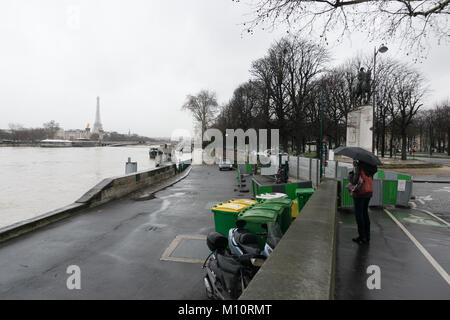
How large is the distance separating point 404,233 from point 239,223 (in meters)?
4.91

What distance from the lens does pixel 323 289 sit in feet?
8.11

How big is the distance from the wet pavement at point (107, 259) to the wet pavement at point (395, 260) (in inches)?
89.7

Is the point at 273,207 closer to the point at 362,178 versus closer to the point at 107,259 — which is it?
the point at 362,178

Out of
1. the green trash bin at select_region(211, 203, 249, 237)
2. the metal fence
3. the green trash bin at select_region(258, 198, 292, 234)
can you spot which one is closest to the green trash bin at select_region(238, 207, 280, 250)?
the green trash bin at select_region(211, 203, 249, 237)

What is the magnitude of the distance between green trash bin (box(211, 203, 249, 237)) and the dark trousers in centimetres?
222

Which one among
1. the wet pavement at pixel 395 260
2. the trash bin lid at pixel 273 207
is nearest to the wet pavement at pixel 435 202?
the wet pavement at pixel 395 260

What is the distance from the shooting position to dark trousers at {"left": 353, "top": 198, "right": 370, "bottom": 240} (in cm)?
562

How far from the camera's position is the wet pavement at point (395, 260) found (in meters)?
3.93

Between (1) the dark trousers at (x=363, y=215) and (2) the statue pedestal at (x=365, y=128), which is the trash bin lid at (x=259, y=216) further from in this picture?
(2) the statue pedestal at (x=365, y=128)

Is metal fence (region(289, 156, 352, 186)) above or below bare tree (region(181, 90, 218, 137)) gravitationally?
below

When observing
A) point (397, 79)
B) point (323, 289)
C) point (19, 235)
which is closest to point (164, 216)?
point (19, 235)

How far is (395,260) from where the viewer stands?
16.9ft

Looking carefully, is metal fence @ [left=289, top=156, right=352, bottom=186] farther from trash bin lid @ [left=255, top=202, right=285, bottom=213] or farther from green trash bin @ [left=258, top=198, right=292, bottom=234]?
trash bin lid @ [left=255, top=202, right=285, bottom=213]
